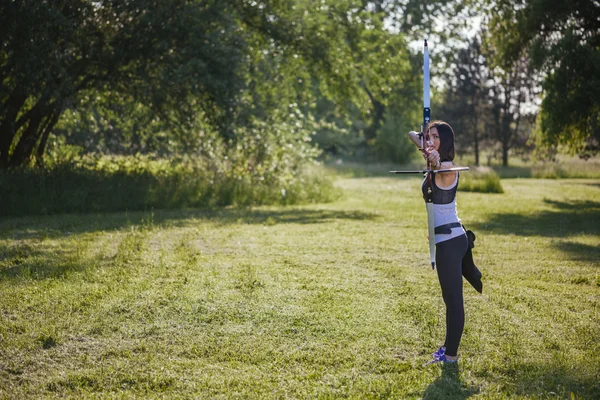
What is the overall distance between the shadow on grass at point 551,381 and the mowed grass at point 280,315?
19 millimetres

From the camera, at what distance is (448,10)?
4888cm

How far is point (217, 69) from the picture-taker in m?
17.5

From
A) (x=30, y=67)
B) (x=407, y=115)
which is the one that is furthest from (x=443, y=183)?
(x=407, y=115)

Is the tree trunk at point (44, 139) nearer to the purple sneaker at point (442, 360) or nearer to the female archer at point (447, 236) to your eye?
the female archer at point (447, 236)

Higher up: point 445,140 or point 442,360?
point 445,140

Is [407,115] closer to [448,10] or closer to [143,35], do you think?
[143,35]

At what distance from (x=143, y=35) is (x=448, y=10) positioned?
3588 centimetres

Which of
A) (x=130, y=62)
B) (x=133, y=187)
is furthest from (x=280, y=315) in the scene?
(x=130, y=62)

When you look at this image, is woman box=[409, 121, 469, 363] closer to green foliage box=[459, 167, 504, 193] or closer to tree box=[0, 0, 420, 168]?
tree box=[0, 0, 420, 168]

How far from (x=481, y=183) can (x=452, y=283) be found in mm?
21697

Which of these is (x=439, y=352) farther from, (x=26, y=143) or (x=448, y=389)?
(x=26, y=143)

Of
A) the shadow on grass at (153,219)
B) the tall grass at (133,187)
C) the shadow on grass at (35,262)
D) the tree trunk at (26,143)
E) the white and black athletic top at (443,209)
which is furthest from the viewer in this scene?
the tree trunk at (26,143)

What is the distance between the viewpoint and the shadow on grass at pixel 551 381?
5137mm

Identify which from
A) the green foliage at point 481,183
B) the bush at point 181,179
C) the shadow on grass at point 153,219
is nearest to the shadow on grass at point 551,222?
the shadow on grass at point 153,219
